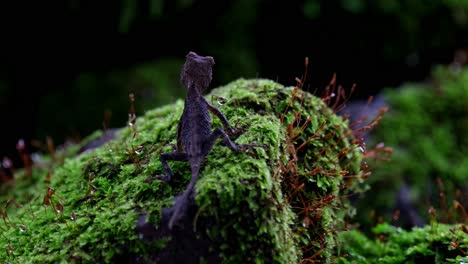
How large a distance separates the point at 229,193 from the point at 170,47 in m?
5.84

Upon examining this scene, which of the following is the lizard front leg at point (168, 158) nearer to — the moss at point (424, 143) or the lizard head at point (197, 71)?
the lizard head at point (197, 71)

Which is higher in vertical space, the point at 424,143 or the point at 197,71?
the point at 197,71

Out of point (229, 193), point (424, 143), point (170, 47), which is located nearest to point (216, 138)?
point (229, 193)

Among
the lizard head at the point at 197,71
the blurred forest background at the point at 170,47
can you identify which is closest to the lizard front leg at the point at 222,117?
the lizard head at the point at 197,71

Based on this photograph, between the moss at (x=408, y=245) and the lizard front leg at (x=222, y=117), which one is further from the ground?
the lizard front leg at (x=222, y=117)

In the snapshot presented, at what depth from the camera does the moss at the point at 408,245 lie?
3615 mm

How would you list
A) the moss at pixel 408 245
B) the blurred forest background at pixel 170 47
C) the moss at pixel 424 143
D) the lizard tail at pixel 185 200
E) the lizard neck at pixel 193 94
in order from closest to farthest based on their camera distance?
1. the lizard tail at pixel 185 200
2. the lizard neck at pixel 193 94
3. the moss at pixel 408 245
4. the moss at pixel 424 143
5. the blurred forest background at pixel 170 47

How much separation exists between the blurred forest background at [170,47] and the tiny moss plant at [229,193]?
11.0 feet

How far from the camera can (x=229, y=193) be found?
2586 mm

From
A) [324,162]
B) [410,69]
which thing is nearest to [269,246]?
[324,162]

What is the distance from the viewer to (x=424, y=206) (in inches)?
255

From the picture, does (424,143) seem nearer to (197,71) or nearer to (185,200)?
(197,71)

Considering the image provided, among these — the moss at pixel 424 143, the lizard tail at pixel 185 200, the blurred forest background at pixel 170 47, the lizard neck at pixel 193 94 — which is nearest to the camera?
the lizard tail at pixel 185 200

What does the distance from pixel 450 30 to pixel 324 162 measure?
244 inches
